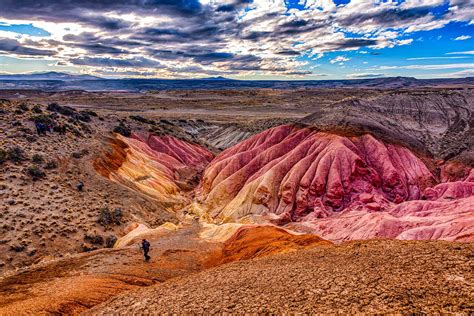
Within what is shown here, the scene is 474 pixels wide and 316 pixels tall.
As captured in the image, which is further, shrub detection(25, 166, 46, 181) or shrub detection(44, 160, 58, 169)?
shrub detection(44, 160, 58, 169)

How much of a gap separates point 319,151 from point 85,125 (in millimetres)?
32770

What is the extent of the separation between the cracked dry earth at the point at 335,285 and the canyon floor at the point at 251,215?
0.22ft

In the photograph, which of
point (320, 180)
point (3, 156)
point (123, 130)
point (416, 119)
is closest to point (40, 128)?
point (3, 156)

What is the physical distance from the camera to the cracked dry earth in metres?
8.54

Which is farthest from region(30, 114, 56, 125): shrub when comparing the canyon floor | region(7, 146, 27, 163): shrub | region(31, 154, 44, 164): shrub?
region(31, 154, 44, 164): shrub

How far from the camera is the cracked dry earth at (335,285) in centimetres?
854

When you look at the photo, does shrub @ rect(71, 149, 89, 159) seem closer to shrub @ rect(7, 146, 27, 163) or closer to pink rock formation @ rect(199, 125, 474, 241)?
shrub @ rect(7, 146, 27, 163)

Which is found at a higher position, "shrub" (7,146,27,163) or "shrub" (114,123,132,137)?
"shrub" (114,123,132,137)

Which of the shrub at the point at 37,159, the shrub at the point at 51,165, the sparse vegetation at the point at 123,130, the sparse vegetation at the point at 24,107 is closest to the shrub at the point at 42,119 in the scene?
the sparse vegetation at the point at 24,107

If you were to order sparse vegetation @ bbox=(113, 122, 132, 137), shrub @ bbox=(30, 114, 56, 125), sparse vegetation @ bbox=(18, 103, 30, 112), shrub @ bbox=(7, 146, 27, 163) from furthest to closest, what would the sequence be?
sparse vegetation @ bbox=(113, 122, 132, 137) < sparse vegetation @ bbox=(18, 103, 30, 112) < shrub @ bbox=(30, 114, 56, 125) < shrub @ bbox=(7, 146, 27, 163)

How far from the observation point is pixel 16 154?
32.2 meters

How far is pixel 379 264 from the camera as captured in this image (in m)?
11.1

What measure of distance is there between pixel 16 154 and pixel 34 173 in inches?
130

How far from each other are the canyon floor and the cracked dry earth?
0.07 metres
